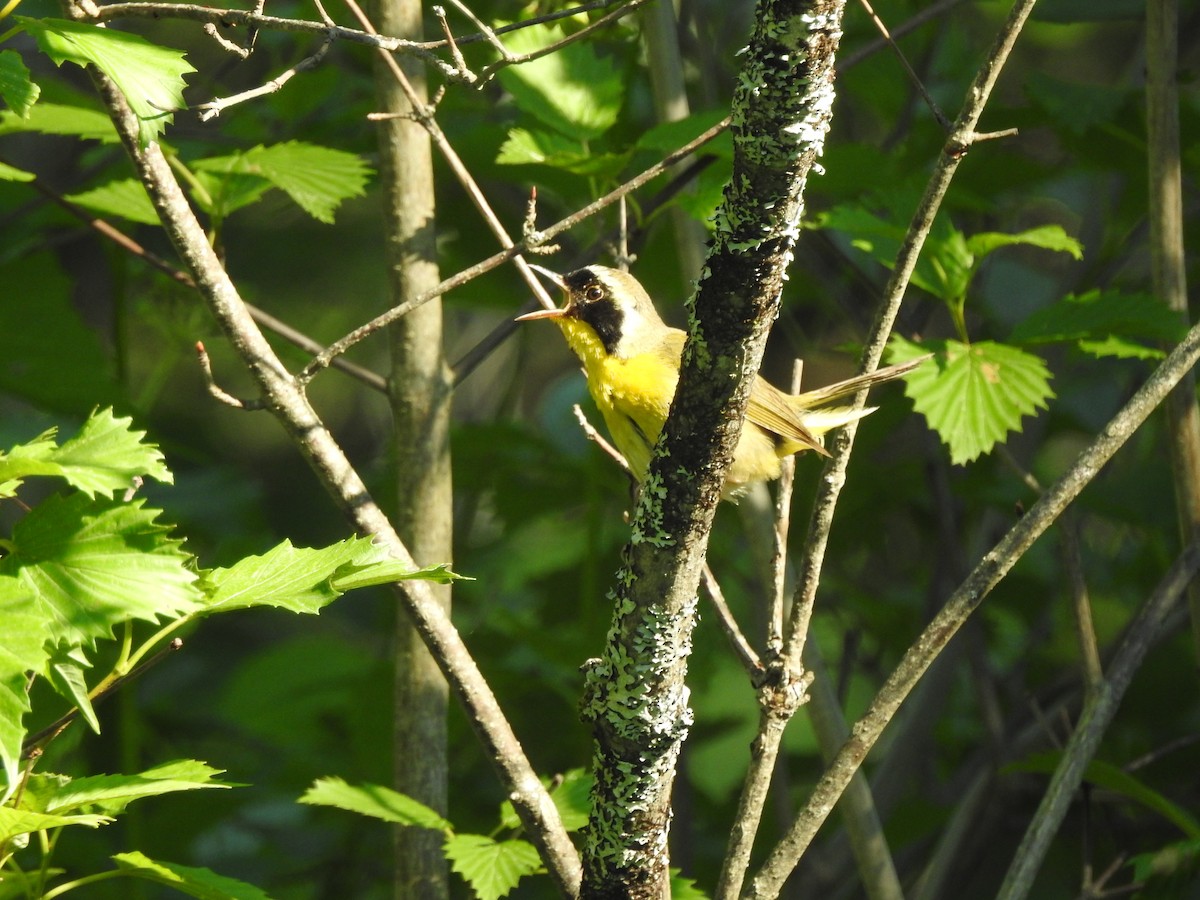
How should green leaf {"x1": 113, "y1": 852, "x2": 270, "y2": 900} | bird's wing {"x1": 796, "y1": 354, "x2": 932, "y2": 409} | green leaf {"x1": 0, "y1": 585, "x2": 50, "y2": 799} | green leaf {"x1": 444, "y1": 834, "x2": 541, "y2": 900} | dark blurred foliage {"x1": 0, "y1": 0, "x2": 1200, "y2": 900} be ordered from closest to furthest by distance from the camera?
1. green leaf {"x1": 0, "y1": 585, "x2": 50, "y2": 799}
2. green leaf {"x1": 113, "y1": 852, "x2": 270, "y2": 900}
3. green leaf {"x1": 444, "y1": 834, "x2": 541, "y2": 900}
4. bird's wing {"x1": 796, "y1": 354, "x2": 932, "y2": 409}
5. dark blurred foliage {"x1": 0, "y1": 0, "x2": 1200, "y2": 900}

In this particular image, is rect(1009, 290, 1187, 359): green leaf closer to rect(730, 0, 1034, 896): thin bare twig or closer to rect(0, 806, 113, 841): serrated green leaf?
rect(730, 0, 1034, 896): thin bare twig

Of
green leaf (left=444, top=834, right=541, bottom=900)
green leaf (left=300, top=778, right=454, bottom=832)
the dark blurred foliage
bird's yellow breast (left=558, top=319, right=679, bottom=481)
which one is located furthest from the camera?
the dark blurred foliage

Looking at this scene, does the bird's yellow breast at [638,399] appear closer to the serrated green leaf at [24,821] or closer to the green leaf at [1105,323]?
the green leaf at [1105,323]

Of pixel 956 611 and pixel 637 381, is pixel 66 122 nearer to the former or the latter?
pixel 637 381

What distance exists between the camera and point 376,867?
14.8 ft

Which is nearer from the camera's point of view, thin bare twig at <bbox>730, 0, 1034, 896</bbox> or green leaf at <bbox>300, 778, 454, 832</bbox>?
thin bare twig at <bbox>730, 0, 1034, 896</bbox>

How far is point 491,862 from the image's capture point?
233cm

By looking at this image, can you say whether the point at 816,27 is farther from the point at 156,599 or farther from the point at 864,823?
the point at 864,823

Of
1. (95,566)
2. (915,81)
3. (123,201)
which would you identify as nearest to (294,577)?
(95,566)

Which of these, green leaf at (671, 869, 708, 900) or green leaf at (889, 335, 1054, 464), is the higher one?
green leaf at (889, 335, 1054, 464)

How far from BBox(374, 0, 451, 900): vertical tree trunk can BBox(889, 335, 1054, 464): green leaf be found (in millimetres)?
1019

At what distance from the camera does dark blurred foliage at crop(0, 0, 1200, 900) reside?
3.62 meters

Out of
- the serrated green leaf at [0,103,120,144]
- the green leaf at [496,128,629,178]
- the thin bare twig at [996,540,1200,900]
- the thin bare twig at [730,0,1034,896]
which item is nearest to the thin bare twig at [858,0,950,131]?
the thin bare twig at [730,0,1034,896]

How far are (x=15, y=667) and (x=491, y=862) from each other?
1.10m
